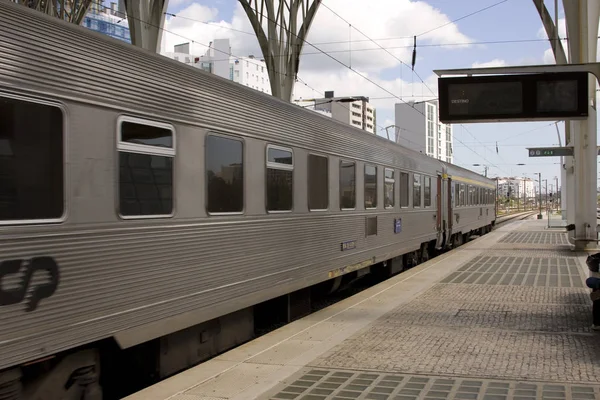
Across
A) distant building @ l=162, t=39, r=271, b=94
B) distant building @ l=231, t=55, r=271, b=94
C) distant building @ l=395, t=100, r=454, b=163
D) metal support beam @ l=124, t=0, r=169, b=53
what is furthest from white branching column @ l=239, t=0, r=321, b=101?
distant building @ l=231, t=55, r=271, b=94

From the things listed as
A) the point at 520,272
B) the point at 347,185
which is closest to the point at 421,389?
the point at 347,185

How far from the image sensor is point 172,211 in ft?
17.9

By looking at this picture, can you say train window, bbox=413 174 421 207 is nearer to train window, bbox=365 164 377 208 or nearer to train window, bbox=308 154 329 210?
train window, bbox=365 164 377 208

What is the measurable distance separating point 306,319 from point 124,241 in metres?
4.32

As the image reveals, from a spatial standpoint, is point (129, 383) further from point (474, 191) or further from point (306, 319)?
point (474, 191)

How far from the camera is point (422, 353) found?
6453mm

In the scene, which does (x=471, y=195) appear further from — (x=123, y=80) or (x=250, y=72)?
(x=250, y=72)

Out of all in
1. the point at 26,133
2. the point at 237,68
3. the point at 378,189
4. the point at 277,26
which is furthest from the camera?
the point at 237,68

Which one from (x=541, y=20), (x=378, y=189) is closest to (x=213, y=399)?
(x=378, y=189)

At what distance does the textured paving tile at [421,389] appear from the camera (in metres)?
4.98

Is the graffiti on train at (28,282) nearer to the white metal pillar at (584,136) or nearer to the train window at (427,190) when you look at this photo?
the train window at (427,190)

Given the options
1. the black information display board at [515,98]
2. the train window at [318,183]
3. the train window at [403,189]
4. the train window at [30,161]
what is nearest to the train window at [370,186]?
the black information display board at [515,98]

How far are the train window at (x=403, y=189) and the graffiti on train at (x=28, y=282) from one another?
35.3 feet

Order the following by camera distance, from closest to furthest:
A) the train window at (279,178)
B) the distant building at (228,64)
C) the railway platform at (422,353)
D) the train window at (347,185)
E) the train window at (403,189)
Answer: the railway platform at (422,353), the train window at (279,178), the train window at (347,185), the train window at (403,189), the distant building at (228,64)
